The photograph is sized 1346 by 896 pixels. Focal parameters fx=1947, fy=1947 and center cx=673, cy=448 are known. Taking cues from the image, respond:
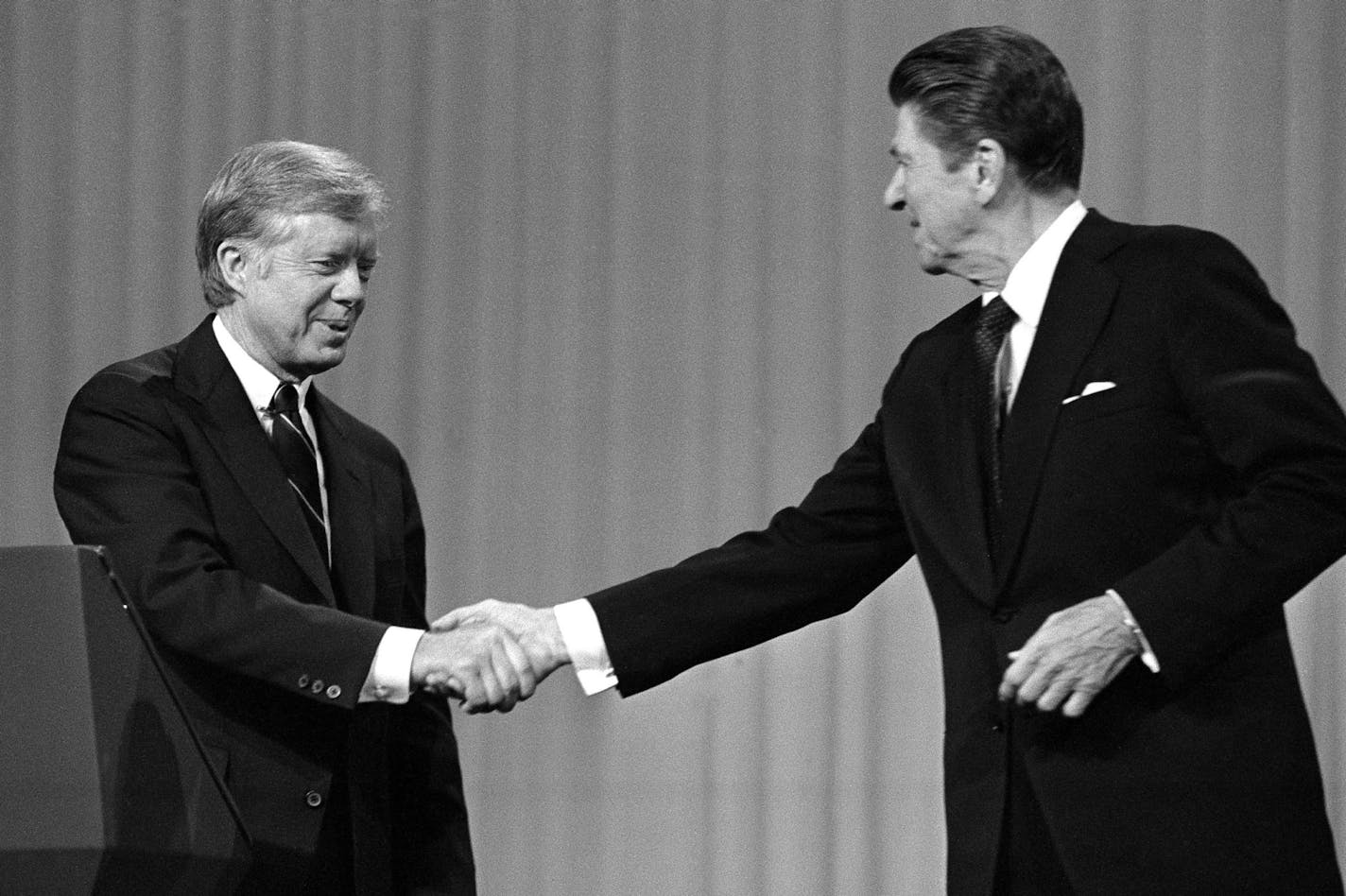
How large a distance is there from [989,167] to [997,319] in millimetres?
Answer: 160

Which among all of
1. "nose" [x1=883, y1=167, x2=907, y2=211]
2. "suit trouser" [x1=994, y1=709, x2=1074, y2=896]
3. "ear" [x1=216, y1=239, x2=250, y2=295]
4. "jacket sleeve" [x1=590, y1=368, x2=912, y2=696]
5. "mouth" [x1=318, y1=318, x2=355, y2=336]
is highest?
"nose" [x1=883, y1=167, x2=907, y2=211]

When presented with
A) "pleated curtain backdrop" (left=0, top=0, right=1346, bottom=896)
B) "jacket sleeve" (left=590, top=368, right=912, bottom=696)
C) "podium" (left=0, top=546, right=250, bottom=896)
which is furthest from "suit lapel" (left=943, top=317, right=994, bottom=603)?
"pleated curtain backdrop" (left=0, top=0, right=1346, bottom=896)

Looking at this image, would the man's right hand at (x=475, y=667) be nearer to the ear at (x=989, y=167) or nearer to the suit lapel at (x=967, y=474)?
the suit lapel at (x=967, y=474)

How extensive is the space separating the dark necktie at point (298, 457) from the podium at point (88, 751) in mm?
835

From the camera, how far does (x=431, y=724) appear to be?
232 centimetres

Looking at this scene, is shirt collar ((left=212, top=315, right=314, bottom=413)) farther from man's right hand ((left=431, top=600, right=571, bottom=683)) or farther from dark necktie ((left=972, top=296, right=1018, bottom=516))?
dark necktie ((left=972, top=296, right=1018, bottom=516))

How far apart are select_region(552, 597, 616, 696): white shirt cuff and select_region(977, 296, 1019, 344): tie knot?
581 mm

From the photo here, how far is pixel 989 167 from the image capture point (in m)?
1.99

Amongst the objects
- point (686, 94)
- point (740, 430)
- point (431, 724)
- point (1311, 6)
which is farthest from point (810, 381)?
point (431, 724)

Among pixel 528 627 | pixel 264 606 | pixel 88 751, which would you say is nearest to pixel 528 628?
pixel 528 627

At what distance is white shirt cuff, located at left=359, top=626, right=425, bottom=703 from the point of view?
215 centimetres

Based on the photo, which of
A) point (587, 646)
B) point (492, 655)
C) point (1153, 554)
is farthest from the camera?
point (492, 655)

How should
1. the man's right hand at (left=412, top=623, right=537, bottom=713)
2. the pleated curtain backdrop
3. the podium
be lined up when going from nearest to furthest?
1. the podium
2. the man's right hand at (left=412, top=623, right=537, bottom=713)
3. the pleated curtain backdrop

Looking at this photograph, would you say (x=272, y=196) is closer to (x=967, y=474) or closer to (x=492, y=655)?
(x=492, y=655)
